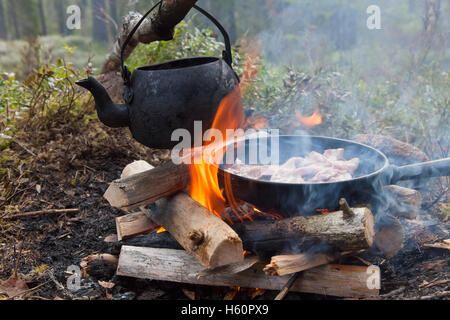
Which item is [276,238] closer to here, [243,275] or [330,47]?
[243,275]

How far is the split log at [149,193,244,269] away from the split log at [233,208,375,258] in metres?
0.26

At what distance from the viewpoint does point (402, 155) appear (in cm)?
361

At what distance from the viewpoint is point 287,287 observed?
226cm

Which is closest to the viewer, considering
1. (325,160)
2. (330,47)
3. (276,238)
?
(276,238)

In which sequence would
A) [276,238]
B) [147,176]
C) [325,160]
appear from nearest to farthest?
[276,238] < [147,176] < [325,160]

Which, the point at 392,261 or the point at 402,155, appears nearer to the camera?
the point at 392,261

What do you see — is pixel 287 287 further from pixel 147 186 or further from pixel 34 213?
pixel 34 213

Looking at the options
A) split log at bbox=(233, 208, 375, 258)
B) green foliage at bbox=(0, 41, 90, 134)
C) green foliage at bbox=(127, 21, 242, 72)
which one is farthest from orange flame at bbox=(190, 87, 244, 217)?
green foliage at bbox=(127, 21, 242, 72)

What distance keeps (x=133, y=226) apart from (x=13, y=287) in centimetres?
83

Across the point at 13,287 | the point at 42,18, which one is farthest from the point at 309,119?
the point at 42,18

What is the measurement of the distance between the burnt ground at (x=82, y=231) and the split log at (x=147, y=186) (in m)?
0.46

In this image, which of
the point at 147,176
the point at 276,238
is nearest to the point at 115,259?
the point at 147,176

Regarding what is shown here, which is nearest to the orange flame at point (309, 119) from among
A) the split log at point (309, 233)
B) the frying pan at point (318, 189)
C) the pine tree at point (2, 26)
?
the frying pan at point (318, 189)

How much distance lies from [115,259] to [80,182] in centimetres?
128
